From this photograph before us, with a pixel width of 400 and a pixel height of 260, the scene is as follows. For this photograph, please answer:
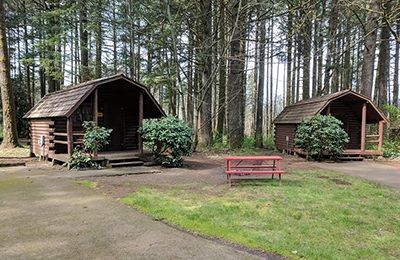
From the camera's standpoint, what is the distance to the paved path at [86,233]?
3.63m

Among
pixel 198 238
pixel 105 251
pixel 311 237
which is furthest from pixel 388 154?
pixel 105 251

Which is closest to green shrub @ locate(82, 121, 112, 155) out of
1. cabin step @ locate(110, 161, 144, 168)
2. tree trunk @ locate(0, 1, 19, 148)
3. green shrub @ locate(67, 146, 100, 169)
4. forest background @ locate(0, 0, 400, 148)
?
green shrub @ locate(67, 146, 100, 169)

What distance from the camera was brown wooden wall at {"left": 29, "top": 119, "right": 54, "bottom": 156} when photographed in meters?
11.2

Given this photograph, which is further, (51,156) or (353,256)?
(51,156)

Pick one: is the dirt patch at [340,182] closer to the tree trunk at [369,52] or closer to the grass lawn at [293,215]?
the grass lawn at [293,215]

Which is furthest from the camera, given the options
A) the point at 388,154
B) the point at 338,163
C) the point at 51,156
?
the point at 388,154

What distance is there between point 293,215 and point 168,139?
6.06 m

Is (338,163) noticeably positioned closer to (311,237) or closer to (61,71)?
(311,237)

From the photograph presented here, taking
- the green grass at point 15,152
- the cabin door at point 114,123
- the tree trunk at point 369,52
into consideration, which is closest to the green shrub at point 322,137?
the tree trunk at point 369,52

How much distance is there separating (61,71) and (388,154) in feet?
61.7

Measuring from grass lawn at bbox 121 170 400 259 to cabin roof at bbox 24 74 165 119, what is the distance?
4.55 metres

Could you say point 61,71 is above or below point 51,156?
above

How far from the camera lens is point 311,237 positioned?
13.8ft

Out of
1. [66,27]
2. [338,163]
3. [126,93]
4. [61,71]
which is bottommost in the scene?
[338,163]
